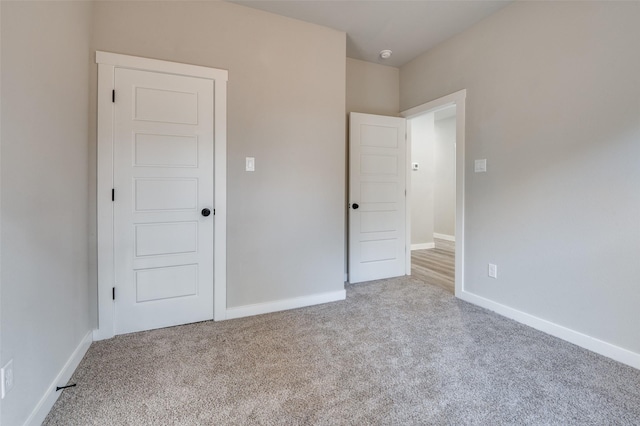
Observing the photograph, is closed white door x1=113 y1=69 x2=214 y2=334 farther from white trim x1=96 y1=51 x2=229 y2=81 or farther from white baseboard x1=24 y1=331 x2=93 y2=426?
white baseboard x1=24 y1=331 x2=93 y2=426

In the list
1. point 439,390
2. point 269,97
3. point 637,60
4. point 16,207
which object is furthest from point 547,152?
point 16,207

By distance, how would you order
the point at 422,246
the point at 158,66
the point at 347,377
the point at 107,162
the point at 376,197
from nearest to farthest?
the point at 347,377 → the point at 107,162 → the point at 158,66 → the point at 376,197 → the point at 422,246

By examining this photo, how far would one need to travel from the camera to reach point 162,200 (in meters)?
2.33

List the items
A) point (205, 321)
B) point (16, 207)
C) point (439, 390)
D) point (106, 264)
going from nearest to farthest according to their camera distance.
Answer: point (16, 207)
point (439, 390)
point (106, 264)
point (205, 321)

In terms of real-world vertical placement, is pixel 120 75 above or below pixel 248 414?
above

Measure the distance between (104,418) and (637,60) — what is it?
3.60 metres

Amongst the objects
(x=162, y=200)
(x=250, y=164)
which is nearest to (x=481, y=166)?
(x=250, y=164)

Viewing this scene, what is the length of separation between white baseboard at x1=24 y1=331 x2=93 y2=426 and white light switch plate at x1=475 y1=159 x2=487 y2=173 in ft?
11.3

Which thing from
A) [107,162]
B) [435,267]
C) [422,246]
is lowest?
[435,267]

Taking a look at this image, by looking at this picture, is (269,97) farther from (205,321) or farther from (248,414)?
(248,414)

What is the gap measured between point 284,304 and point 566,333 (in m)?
2.24

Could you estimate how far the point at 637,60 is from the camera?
6.01 ft

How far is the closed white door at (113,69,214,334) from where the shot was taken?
2221 mm

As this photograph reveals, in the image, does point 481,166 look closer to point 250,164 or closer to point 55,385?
point 250,164
